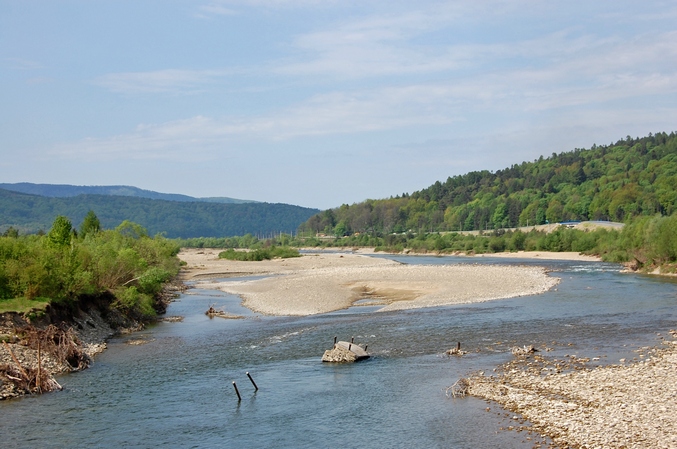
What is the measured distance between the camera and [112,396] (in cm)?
2920

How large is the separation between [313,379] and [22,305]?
1972cm

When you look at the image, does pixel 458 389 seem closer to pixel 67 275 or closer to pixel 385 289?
pixel 67 275

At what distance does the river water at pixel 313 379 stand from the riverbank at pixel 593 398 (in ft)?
3.93

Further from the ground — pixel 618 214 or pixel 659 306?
pixel 618 214

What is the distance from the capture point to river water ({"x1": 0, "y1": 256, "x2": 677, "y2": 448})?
2370cm

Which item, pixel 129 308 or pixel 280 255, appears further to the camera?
pixel 280 255

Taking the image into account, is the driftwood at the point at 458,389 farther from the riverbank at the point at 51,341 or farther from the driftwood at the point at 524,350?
the riverbank at the point at 51,341

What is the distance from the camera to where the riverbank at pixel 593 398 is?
68.7ft

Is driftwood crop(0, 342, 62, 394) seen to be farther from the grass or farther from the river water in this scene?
the grass

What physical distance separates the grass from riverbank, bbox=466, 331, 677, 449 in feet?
88.2

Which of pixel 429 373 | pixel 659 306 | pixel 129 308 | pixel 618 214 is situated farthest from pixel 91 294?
pixel 618 214

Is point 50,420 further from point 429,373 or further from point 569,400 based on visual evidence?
point 569,400

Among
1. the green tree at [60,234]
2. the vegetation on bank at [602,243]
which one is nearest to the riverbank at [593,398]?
the green tree at [60,234]

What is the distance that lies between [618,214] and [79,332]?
187 metres
